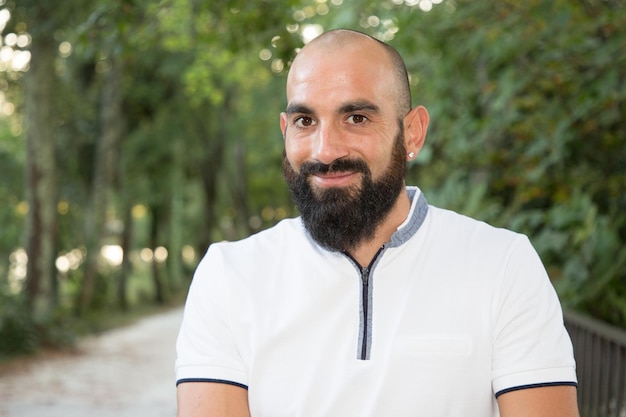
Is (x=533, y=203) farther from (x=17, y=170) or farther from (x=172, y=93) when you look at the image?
(x=172, y=93)

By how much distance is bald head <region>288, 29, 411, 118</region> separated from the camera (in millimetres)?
2455

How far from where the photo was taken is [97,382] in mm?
13320

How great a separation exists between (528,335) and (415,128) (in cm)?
74

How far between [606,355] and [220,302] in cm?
357

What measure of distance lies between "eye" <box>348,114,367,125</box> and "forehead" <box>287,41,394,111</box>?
5cm

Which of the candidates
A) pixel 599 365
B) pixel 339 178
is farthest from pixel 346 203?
pixel 599 365

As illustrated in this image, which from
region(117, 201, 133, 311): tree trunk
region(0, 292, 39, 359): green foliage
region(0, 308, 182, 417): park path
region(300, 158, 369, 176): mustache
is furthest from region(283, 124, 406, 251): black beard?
region(117, 201, 133, 311): tree trunk

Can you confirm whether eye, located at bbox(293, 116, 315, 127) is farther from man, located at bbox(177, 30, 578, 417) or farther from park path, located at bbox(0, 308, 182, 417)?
park path, located at bbox(0, 308, 182, 417)

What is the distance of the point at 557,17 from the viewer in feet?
19.0

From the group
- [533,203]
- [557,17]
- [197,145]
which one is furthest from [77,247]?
[557,17]

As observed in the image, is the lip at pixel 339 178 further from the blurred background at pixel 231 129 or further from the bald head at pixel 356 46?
the blurred background at pixel 231 129

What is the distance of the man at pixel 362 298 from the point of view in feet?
7.48

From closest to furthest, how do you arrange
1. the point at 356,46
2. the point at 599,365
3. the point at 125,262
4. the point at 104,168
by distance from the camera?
the point at 356,46, the point at 599,365, the point at 104,168, the point at 125,262

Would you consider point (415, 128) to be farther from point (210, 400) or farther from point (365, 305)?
point (210, 400)
